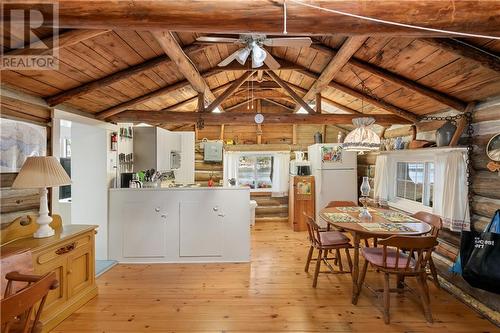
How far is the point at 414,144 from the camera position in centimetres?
374

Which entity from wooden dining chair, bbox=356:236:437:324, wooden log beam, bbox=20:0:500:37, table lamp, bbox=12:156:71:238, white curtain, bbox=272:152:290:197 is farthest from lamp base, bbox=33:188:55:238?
white curtain, bbox=272:152:290:197

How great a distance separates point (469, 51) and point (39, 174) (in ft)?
12.5

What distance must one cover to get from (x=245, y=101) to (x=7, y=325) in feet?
18.4

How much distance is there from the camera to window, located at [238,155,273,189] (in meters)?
6.77

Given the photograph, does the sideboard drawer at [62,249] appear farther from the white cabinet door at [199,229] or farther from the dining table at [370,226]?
the dining table at [370,226]

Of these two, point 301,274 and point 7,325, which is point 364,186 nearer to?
point 301,274

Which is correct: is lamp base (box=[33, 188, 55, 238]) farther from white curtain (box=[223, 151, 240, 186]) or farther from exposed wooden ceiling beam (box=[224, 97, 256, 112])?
exposed wooden ceiling beam (box=[224, 97, 256, 112])

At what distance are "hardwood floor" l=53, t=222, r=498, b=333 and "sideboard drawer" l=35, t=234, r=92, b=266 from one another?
2.06 feet

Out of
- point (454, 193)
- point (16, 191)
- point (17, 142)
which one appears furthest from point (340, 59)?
point (16, 191)

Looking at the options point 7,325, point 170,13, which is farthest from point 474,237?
point 7,325

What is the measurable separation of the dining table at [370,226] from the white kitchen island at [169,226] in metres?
1.52

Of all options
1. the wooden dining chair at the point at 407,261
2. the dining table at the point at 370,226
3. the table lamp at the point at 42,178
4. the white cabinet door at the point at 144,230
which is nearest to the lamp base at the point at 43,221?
the table lamp at the point at 42,178

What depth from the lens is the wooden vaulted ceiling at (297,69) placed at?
7.73ft

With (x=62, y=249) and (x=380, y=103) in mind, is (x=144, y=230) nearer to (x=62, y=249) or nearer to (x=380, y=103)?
(x=62, y=249)
